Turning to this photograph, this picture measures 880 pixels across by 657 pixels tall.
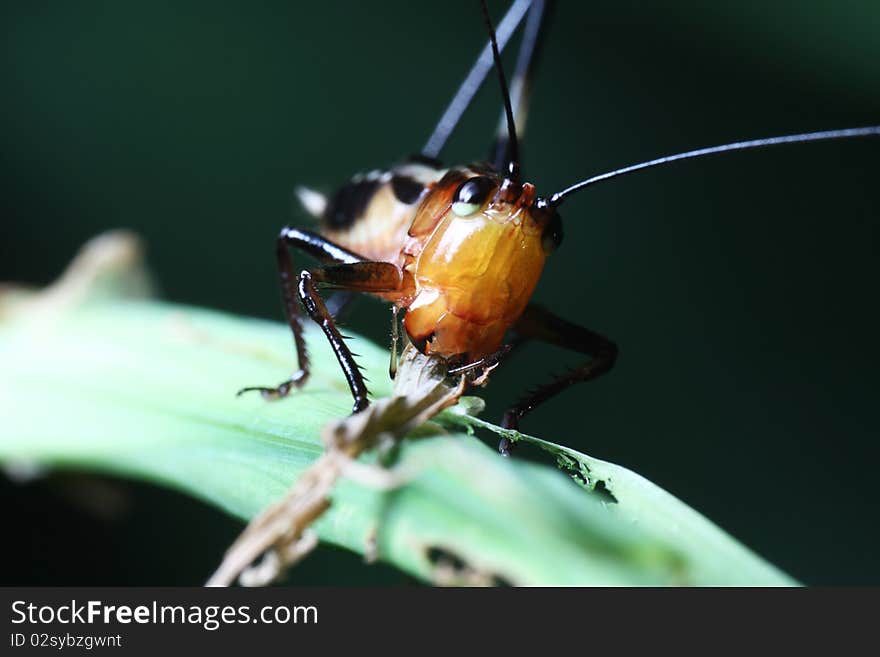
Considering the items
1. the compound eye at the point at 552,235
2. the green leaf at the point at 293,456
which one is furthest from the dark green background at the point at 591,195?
the compound eye at the point at 552,235

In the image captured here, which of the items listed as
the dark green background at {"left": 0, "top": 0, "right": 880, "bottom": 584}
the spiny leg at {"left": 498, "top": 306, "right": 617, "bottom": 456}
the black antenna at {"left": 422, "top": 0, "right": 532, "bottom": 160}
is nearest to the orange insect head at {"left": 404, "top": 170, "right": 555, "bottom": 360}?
the spiny leg at {"left": 498, "top": 306, "right": 617, "bottom": 456}

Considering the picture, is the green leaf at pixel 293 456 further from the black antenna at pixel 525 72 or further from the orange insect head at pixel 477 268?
the black antenna at pixel 525 72

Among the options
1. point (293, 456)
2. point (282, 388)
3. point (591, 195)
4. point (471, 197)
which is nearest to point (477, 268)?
point (471, 197)

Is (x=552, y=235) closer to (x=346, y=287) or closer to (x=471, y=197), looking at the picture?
(x=471, y=197)

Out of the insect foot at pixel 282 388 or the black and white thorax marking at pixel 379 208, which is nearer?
the insect foot at pixel 282 388

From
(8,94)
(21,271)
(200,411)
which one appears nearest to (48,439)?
(200,411)

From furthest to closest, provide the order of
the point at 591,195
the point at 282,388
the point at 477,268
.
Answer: the point at 591,195 < the point at 477,268 < the point at 282,388
